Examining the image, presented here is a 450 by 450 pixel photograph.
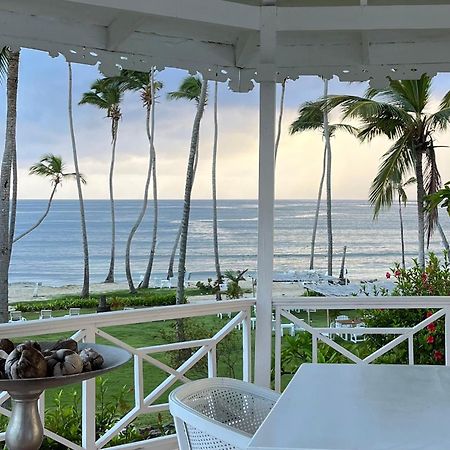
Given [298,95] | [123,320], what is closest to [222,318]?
[298,95]

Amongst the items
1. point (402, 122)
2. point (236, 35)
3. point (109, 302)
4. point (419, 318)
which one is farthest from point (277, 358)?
point (109, 302)

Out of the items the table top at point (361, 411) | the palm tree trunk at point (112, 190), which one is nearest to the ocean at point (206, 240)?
the palm tree trunk at point (112, 190)

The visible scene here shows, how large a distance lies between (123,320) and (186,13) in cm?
149

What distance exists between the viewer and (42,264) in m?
25.8

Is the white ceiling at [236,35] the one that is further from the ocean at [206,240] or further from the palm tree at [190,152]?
the ocean at [206,240]

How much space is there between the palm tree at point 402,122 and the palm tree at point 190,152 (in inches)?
116

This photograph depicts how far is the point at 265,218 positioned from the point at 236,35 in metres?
1.09

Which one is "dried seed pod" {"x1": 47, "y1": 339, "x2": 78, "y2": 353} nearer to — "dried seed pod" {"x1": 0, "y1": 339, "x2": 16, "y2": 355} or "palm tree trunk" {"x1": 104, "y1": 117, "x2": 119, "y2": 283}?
"dried seed pod" {"x1": 0, "y1": 339, "x2": 16, "y2": 355}

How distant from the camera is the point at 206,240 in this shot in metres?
26.4

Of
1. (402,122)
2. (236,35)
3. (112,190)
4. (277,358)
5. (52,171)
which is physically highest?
(402,122)

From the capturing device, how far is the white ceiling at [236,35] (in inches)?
116

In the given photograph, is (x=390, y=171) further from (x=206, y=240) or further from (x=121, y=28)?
(x=206, y=240)

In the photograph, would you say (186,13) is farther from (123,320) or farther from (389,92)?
(389,92)

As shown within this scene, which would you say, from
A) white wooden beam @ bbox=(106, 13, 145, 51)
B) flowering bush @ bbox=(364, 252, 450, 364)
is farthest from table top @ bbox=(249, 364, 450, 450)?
flowering bush @ bbox=(364, 252, 450, 364)
